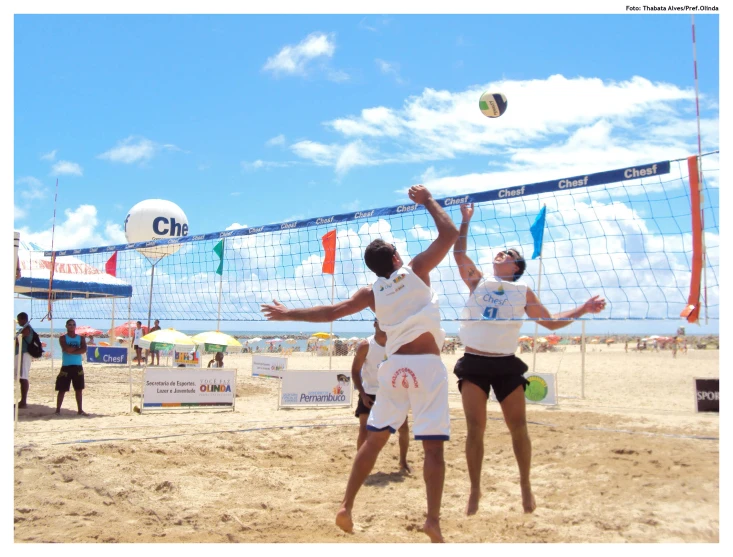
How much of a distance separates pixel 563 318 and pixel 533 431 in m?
3.53

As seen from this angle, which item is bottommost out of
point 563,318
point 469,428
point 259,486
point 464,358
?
point 259,486

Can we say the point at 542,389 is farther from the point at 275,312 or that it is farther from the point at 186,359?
→ the point at 186,359

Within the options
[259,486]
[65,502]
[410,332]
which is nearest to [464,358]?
[410,332]

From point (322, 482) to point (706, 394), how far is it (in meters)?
4.16

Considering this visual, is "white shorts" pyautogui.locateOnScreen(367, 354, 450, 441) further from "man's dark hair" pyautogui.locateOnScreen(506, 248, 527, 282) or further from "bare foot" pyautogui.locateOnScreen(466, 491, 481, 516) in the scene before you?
"man's dark hair" pyautogui.locateOnScreen(506, 248, 527, 282)

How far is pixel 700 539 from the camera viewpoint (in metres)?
3.41

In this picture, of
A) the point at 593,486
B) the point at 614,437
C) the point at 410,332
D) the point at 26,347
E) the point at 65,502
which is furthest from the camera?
the point at 26,347

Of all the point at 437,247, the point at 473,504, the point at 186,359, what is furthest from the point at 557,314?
the point at 186,359

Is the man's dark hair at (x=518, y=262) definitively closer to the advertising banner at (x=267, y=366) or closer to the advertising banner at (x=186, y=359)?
the advertising banner at (x=267, y=366)

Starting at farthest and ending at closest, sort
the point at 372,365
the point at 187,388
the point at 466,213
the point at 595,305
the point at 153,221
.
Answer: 1. the point at 153,221
2. the point at 187,388
3. the point at 372,365
4. the point at 466,213
5. the point at 595,305

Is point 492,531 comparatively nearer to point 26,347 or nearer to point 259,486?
point 259,486

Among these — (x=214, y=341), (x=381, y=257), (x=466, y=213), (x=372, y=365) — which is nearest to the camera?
(x=381, y=257)

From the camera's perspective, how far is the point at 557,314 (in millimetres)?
3855

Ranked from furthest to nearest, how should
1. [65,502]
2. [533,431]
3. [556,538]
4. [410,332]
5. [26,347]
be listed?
1. [26,347]
2. [533,431]
3. [65,502]
4. [556,538]
5. [410,332]
